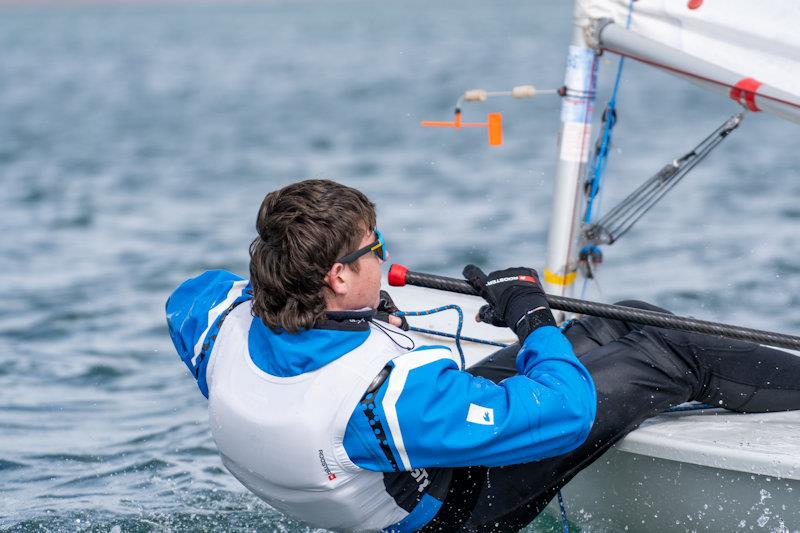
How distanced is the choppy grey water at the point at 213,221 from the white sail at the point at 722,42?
1365 millimetres

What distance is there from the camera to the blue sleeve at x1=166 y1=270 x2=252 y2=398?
2451mm

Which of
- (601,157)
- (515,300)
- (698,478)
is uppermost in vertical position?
(515,300)

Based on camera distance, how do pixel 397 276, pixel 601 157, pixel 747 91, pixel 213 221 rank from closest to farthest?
1. pixel 397 276
2. pixel 747 91
3. pixel 601 157
4. pixel 213 221

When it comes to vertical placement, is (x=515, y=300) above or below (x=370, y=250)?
below

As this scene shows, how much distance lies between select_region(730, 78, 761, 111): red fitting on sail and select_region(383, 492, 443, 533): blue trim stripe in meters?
1.56

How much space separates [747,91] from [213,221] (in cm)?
728

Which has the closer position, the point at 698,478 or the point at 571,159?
the point at 698,478

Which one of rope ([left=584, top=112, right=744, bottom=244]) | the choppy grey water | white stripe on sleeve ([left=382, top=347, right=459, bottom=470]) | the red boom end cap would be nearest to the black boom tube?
the red boom end cap

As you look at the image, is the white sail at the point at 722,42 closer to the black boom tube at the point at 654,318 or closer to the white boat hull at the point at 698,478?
the black boom tube at the point at 654,318

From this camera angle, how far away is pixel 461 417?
2.10m

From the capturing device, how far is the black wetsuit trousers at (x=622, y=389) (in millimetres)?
2422

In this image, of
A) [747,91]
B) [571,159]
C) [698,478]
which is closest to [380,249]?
[698,478]

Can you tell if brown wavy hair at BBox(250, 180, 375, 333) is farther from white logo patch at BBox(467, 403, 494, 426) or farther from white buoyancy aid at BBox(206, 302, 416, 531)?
white logo patch at BBox(467, 403, 494, 426)

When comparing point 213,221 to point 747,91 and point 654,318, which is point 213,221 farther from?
point 654,318
